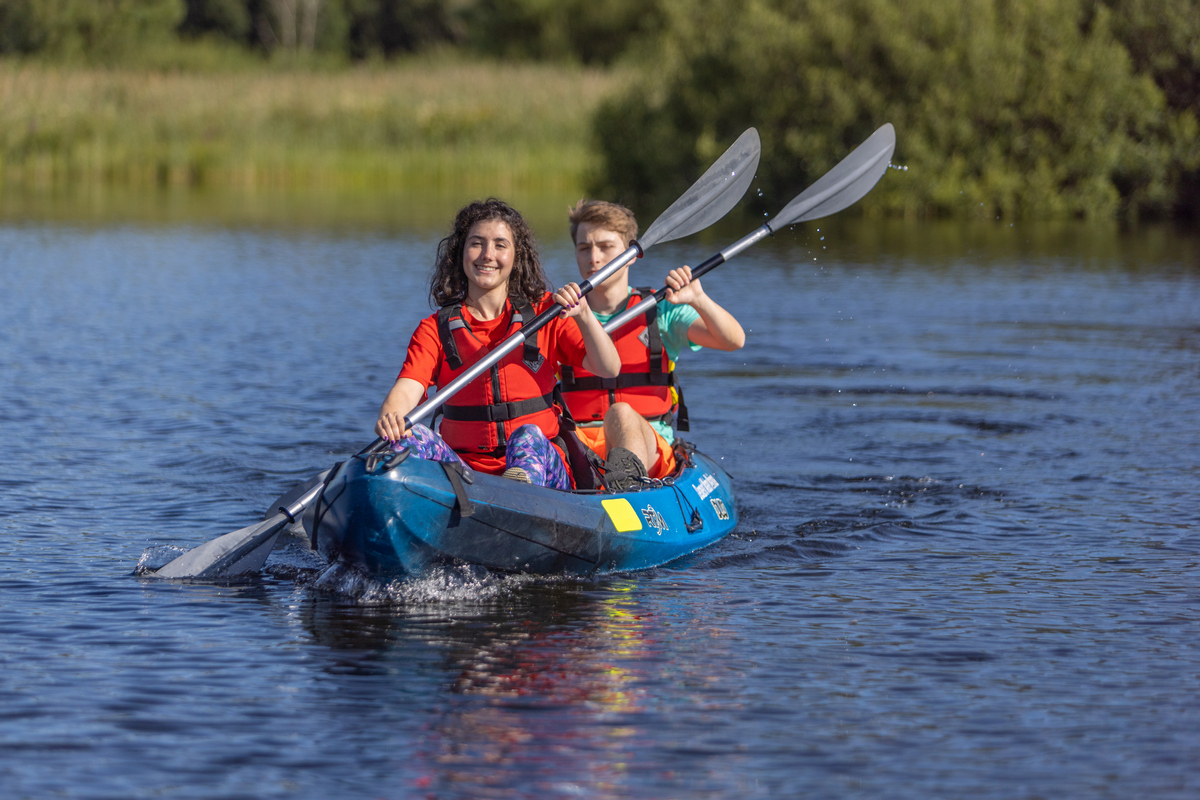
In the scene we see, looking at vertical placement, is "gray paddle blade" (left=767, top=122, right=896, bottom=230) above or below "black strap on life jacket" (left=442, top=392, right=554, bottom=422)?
above

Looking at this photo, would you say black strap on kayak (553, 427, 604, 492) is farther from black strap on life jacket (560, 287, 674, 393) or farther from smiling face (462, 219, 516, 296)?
smiling face (462, 219, 516, 296)

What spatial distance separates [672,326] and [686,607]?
52.6 inches

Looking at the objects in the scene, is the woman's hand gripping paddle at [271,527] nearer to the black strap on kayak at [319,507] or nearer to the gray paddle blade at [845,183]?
the black strap on kayak at [319,507]

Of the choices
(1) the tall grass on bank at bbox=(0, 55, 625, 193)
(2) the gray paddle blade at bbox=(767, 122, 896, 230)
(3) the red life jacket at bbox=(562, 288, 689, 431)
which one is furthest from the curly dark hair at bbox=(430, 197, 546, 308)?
(1) the tall grass on bank at bbox=(0, 55, 625, 193)

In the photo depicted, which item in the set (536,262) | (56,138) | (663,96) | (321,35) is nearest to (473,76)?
(663,96)

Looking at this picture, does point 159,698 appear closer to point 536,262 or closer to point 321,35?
point 536,262

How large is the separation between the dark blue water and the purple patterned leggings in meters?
0.38

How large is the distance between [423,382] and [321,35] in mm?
37255

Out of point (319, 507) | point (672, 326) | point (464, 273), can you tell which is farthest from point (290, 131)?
point (319, 507)

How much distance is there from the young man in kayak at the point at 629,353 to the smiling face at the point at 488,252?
22.3 inches

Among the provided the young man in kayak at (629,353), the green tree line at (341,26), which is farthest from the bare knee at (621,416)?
the green tree line at (341,26)

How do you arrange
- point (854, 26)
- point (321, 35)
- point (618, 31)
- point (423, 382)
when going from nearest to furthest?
point (423, 382), point (854, 26), point (618, 31), point (321, 35)

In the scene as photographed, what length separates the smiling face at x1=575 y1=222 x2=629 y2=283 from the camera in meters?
5.62

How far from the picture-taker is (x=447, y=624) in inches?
183
